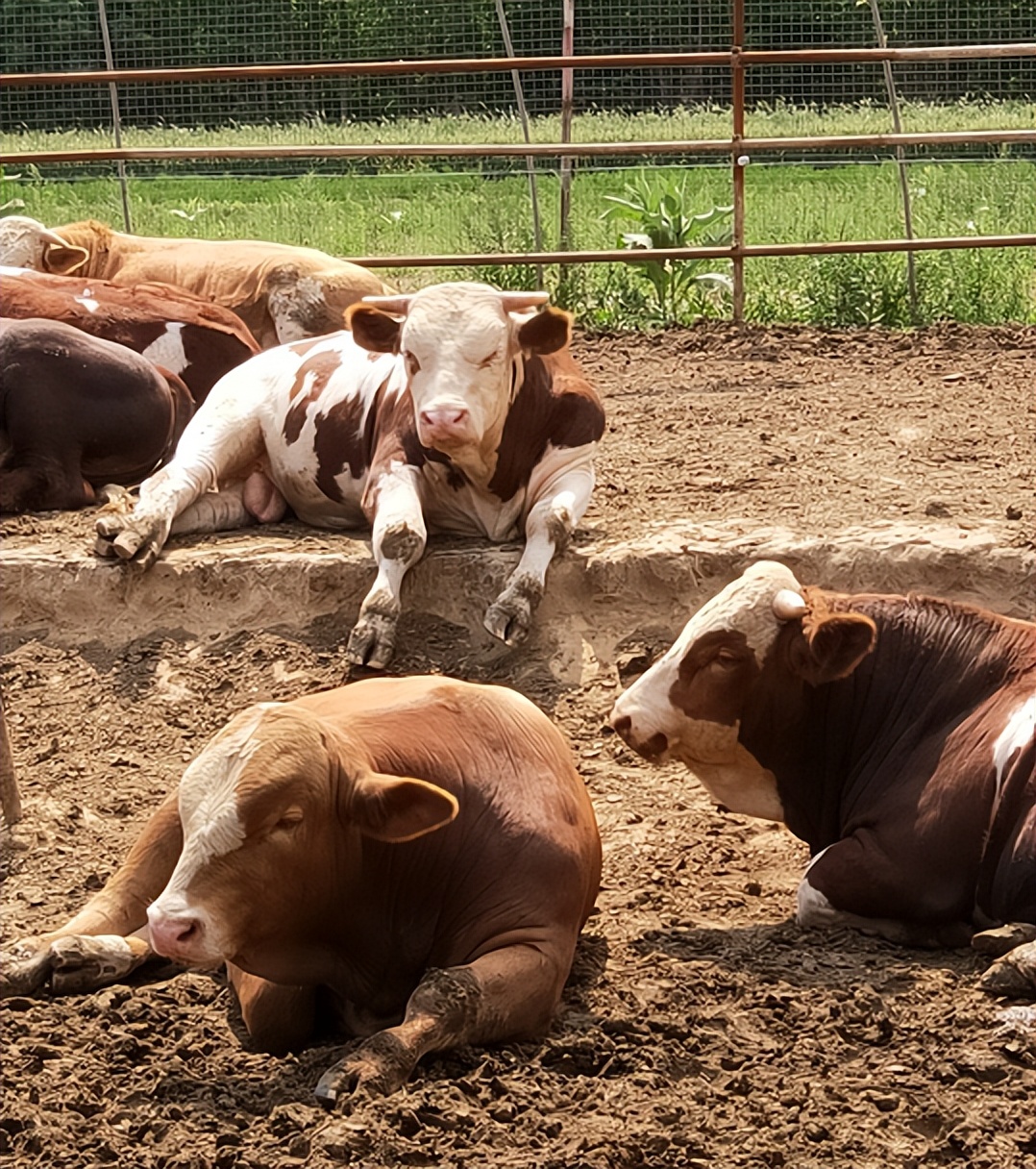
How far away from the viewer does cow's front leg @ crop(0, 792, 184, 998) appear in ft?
13.6

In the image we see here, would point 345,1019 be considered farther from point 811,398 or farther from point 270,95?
point 270,95

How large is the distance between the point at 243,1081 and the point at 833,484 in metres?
4.53

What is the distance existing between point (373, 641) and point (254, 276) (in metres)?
4.40

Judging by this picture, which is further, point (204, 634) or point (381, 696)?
point (204, 634)

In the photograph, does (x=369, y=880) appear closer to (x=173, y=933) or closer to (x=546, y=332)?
(x=173, y=933)

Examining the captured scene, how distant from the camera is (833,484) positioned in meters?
7.56

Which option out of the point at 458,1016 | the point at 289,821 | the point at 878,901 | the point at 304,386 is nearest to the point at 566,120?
the point at 304,386

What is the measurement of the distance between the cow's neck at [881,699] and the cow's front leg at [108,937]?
5.18ft

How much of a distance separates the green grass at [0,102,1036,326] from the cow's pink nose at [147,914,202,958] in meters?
9.17

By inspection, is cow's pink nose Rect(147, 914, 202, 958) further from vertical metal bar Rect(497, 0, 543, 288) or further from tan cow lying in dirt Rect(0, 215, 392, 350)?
vertical metal bar Rect(497, 0, 543, 288)

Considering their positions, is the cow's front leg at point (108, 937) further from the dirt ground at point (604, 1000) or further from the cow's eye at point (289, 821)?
the cow's eye at point (289, 821)

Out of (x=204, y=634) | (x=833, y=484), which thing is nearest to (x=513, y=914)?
(x=204, y=634)

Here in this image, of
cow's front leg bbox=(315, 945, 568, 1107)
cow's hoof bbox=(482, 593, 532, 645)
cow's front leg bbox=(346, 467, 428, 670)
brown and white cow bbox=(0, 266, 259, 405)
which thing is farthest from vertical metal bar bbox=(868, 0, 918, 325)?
cow's front leg bbox=(315, 945, 568, 1107)

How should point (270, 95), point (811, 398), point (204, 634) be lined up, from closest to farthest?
A: point (204, 634) < point (811, 398) < point (270, 95)
